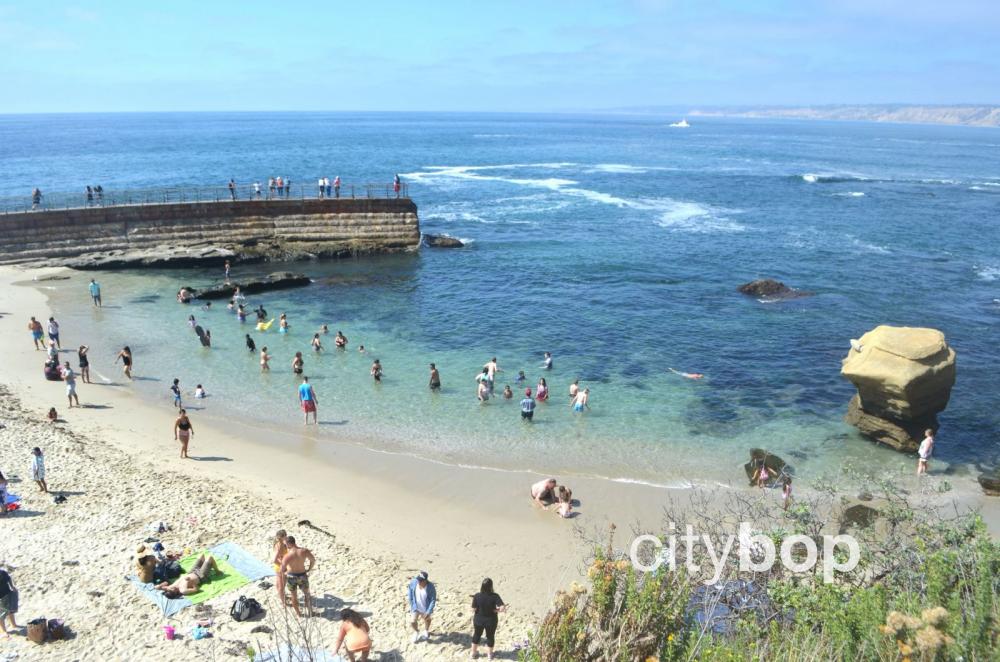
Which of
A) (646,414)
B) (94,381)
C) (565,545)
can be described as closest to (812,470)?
(646,414)

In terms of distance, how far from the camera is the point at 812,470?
63.9 feet

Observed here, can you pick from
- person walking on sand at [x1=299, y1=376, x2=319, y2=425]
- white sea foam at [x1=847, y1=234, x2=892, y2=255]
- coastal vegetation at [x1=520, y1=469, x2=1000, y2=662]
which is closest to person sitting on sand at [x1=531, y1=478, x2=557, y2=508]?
coastal vegetation at [x1=520, y1=469, x2=1000, y2=662]

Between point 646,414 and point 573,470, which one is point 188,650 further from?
point 646,414

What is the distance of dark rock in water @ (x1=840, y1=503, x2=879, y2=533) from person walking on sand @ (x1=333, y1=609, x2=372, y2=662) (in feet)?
35.8

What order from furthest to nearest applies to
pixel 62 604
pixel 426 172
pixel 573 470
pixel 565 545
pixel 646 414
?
1. pixel 426 172
2. pixel 646 414
3. pixel 573 470
4. pixel 565 545
5. pixel 62 604

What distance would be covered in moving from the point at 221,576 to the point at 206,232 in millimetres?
33250

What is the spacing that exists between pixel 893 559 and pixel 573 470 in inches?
369

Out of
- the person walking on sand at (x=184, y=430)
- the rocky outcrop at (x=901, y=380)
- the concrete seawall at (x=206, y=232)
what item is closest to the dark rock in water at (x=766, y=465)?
the rocky outcrop at (x=901, y=380)

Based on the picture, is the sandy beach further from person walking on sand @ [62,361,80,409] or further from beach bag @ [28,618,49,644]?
person walking on sand @ [62,361,80,409]

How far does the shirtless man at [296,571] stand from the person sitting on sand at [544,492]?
6462 mm

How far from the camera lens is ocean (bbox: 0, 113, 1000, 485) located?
2109cm

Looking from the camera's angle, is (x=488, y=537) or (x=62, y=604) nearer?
(x=62, y=604)

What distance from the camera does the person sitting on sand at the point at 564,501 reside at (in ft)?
53.9

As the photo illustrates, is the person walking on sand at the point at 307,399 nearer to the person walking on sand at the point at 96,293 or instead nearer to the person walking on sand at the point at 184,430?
the person walking on sand at the point at 184,430
